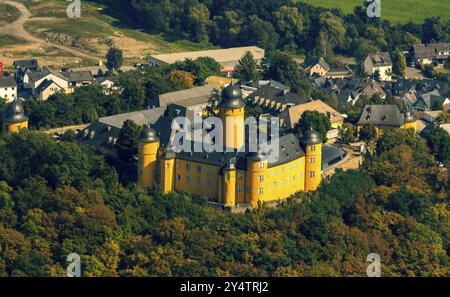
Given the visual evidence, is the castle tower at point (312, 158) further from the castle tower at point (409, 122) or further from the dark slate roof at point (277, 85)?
the dark slate roof at point (277, 85)

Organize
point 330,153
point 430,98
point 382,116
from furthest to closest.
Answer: point 430,98, point 382,116, point 330,153

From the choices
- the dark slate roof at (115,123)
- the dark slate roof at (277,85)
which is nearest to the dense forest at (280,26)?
the dark slate roof at (277,85)

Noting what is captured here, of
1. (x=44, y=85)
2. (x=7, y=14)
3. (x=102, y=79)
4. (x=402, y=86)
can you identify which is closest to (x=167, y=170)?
(x=44, y=85)

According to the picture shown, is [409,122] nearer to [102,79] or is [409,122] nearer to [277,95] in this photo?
[277,95]

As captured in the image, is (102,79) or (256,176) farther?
(102,79)

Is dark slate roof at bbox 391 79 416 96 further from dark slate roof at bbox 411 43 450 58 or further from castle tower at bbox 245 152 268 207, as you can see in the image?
castle tower at bbox 245 152 268 207

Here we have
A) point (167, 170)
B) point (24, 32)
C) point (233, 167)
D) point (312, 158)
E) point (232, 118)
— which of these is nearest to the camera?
point (233, 167)

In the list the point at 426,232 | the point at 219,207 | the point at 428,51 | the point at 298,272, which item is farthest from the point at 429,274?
the point at 428,51

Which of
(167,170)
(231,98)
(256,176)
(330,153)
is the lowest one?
(330,153)

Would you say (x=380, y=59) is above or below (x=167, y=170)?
below
